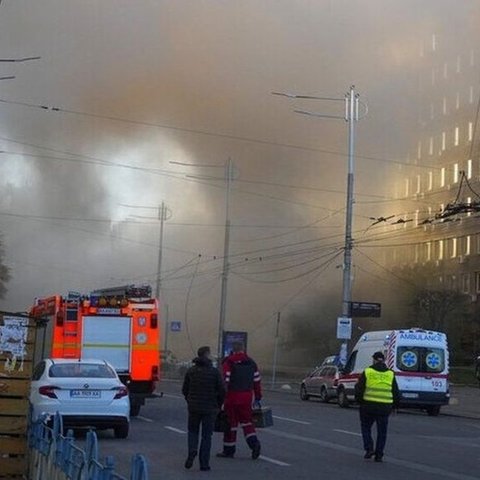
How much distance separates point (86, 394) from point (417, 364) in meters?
14.8

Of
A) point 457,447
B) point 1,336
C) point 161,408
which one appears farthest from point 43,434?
point 161,408

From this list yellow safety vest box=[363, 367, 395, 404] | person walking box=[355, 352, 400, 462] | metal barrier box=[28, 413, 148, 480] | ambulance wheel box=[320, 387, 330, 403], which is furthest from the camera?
ambulance wheel box=[320, 387, 330, 403]

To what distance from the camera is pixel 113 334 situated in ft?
71.2

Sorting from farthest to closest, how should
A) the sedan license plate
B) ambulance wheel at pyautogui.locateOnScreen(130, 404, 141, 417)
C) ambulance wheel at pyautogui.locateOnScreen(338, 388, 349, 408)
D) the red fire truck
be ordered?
ambulance wheel at pyautogui.locateOnScreen(338, 388, 349, 408), ambulance wheel at pyautogui.locateOnScreen(130, 404, 141, 417), the red fire truck, the sedan license plate

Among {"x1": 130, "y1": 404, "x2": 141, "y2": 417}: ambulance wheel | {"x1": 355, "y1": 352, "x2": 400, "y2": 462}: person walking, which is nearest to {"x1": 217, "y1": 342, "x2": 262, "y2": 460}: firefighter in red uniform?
{"x1": 355, "y1": 352, "x2": 400, "y2": 462}: person walking

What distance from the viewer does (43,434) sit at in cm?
960

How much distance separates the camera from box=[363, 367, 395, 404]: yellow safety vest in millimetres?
14258

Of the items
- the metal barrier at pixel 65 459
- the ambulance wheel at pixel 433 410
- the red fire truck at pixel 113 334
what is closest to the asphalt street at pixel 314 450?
the red fire truck at pixel 113 334

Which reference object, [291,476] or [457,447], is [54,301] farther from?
[291,476]

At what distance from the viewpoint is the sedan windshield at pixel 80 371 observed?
16.3 meters

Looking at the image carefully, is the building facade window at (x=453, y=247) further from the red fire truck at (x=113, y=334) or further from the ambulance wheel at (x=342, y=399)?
the red fire truck at (x=113, y=334)

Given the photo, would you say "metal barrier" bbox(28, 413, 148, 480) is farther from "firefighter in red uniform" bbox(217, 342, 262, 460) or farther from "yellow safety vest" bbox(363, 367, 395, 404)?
A: "yellow safety vest" bbox(363, 367, 395, 404)

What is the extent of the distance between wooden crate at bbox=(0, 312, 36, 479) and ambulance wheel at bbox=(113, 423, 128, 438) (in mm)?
5750

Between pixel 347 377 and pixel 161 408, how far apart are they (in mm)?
7020
